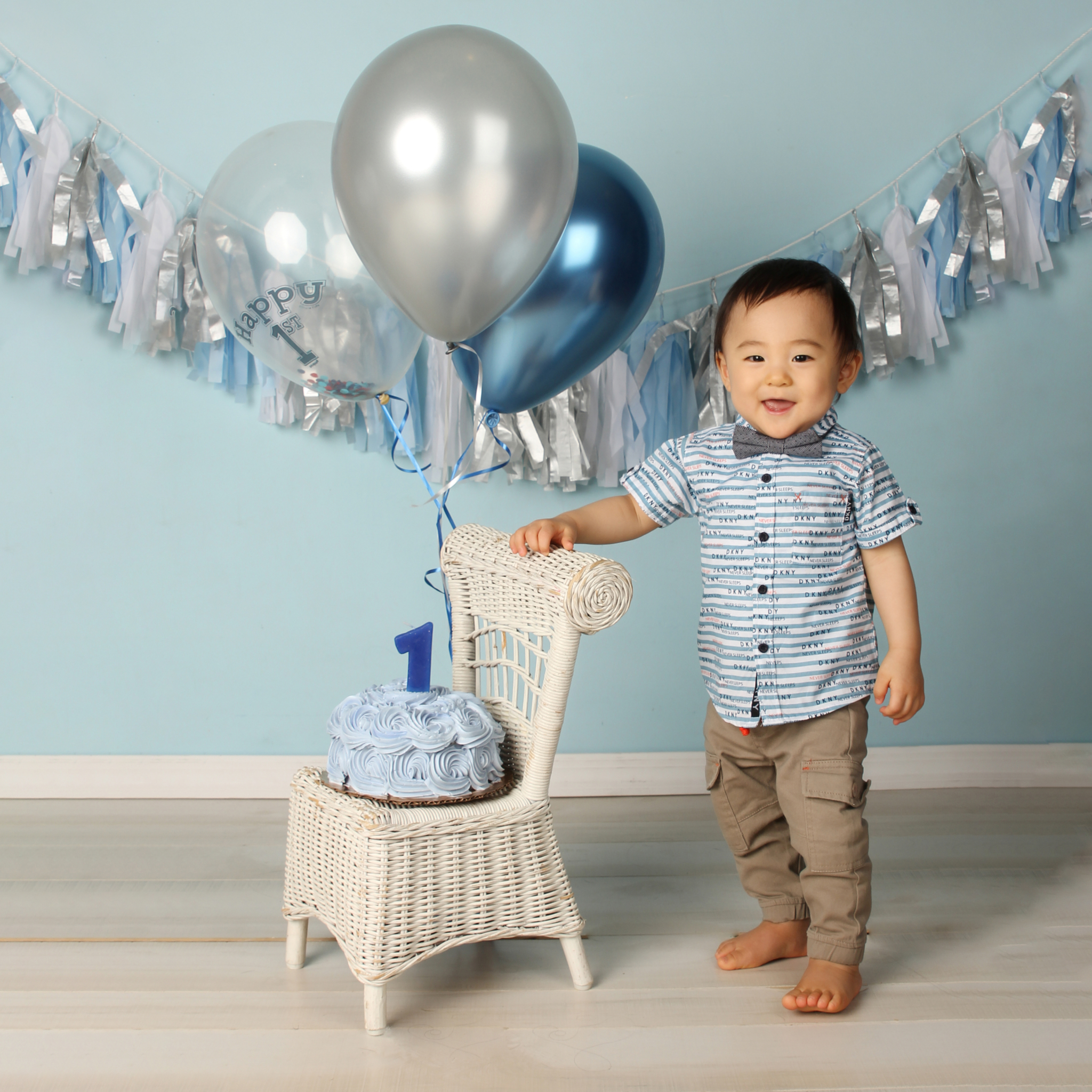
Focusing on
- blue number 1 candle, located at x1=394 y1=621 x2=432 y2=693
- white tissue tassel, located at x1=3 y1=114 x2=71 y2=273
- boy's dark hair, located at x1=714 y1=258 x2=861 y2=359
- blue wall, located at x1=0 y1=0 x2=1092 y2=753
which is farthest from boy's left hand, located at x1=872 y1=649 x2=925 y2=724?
white tissue tassel, located at x1=3 y1=114 x2=71 y2=273

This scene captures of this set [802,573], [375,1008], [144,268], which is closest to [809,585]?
[802,573]

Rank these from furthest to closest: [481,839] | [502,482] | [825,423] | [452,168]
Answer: [502,482]
[825,423]
[481,839]
[452,168]

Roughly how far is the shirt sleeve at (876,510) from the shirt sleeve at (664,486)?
21 centimetres

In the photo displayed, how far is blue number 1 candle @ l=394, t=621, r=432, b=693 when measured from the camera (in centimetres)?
120

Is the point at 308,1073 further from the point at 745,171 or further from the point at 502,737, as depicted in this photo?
the point at 745,171

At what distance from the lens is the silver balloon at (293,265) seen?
4.25 feet

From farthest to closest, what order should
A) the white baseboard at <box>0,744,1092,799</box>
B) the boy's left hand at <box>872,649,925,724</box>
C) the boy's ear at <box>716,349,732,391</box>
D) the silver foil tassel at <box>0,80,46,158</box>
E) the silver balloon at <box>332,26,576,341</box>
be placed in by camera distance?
the white baseboard at <box>0,744,1092,799</box>
the silver foil tassel at <box>0,80,46,158</box>
the boy's ear at <box>716,349,732,391</box>
the boy's left hand at <box>872,649,925,724</box>
the silver balloon at <box>332,26,576,341</box>

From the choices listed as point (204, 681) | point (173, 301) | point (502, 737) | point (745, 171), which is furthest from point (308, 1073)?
point (745, 171)

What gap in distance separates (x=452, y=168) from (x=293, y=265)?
364 mm

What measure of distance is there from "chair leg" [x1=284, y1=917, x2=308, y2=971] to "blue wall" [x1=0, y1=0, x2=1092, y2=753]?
0.68 m

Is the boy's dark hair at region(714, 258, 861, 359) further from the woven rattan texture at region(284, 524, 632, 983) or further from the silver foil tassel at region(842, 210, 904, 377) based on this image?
the silver foil tassel at region(842, 210, 904, 377)

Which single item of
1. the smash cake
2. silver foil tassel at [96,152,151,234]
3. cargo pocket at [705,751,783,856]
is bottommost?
cargo pocket at [705,751,783,856]

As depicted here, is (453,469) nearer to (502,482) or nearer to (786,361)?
(502,482)

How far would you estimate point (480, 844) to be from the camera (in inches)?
44.0
